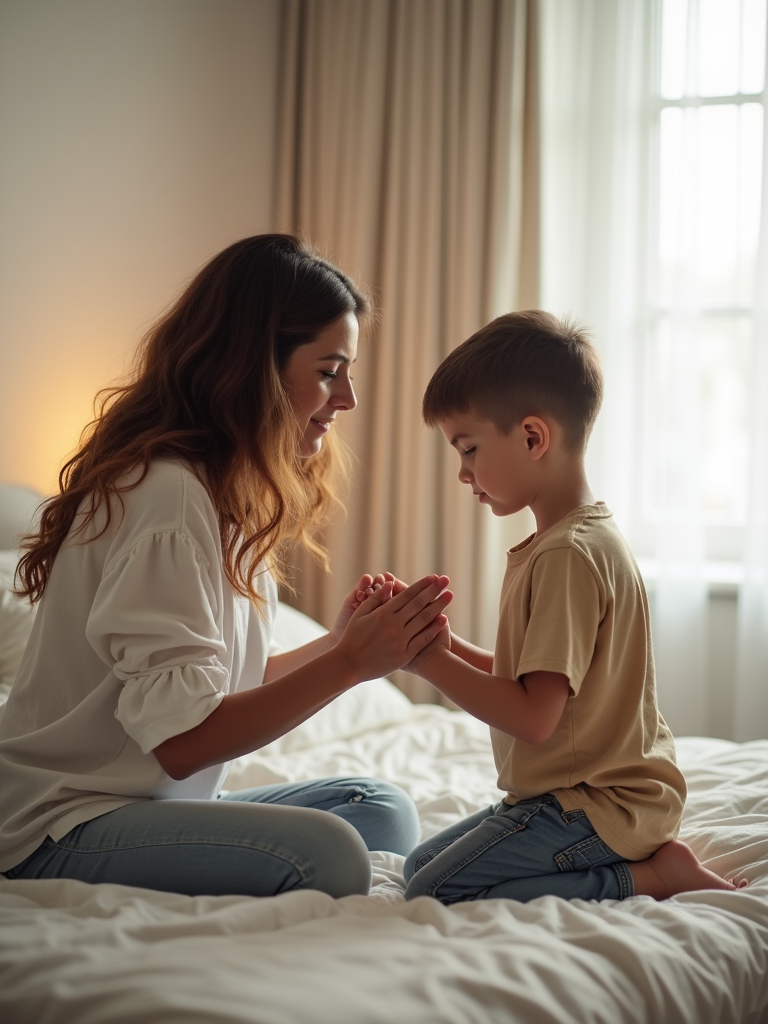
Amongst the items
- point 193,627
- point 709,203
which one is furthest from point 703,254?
point 193,627

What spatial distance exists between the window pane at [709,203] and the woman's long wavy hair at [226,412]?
75.2 inches

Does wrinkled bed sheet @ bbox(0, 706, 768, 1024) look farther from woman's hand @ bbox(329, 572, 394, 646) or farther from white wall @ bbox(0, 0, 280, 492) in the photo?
white wall @ bbox(0, 0, 280, 492)

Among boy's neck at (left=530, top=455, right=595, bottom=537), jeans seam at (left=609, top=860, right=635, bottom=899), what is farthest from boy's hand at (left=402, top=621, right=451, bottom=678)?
jeans seam at (left=609, top=860, right=635, bottom=899)

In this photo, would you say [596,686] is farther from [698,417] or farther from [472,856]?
[698,417]

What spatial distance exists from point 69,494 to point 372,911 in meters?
0.65

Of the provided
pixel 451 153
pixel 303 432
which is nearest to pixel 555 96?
pixel 451 153

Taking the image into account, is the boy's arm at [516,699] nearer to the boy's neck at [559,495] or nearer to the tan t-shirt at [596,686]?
the tan t-shirt at [596,686]

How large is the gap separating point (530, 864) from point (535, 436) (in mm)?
563

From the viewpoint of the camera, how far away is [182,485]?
3.93ft

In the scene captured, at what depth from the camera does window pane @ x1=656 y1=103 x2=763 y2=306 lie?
294cm

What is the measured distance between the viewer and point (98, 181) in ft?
8.16

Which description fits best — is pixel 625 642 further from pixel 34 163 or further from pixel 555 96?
pixel 555 96

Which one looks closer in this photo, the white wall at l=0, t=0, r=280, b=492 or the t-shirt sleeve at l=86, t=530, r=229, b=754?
the t-shirt sleeve at l=86, t=530, r=229, b=754

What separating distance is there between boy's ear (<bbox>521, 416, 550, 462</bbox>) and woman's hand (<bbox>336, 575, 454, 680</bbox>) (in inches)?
9.1
